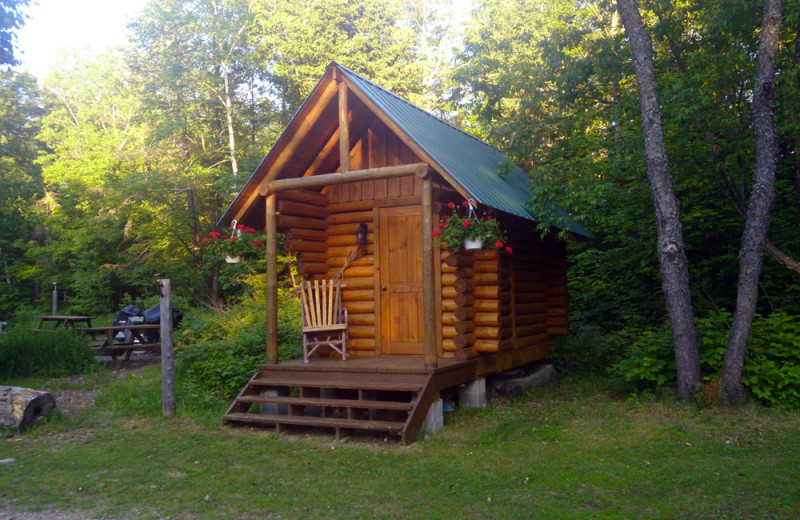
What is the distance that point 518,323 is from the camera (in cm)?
1102

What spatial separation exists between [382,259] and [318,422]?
312 cm

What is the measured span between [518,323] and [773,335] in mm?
3907

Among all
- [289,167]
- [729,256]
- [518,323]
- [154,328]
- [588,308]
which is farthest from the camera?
[588,308]

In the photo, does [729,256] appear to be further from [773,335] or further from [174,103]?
[174,103]

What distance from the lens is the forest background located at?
33.2 feet

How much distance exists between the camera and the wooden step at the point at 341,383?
7.71 meters

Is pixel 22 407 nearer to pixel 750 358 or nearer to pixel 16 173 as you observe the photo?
pixel 750 358

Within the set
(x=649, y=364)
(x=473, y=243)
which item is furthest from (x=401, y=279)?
(x=649, y=364)

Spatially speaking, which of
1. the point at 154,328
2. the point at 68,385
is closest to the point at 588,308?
the point at 154,328

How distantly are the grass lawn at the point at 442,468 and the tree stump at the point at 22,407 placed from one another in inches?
10.7

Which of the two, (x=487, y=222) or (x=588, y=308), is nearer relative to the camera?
(x=487, y=222)

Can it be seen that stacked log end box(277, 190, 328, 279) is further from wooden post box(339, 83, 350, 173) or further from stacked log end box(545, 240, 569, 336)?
stacked log end box(545, 240, 569, 336)

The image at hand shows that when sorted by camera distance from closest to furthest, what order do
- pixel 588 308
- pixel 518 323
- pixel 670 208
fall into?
pixel 670 208 < pixel 518 323 < pixel 588 308

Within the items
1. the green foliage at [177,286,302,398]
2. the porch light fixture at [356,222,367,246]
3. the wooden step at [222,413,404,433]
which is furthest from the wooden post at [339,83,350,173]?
the green foliage at [177,286,302,398]
